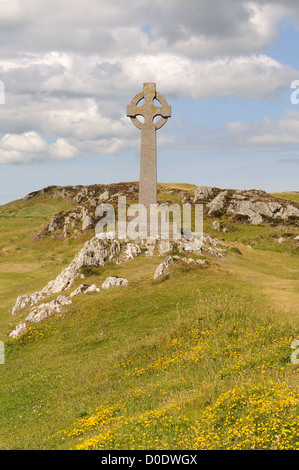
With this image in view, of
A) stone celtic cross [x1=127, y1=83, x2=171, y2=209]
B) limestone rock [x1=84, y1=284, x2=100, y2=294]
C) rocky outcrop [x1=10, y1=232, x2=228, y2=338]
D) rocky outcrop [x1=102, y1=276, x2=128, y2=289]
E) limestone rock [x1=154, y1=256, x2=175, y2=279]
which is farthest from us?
stone celtic cross [x1=127, y1=83, x2=171, y2=209]

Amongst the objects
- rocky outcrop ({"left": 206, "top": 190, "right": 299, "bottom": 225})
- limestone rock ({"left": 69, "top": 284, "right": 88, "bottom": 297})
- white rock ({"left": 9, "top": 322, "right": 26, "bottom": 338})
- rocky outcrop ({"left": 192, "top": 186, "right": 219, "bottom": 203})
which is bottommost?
white rock ({"left": 9, "top": 322, "right": 26, "bottom": 338})

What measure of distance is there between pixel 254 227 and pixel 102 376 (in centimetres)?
6908

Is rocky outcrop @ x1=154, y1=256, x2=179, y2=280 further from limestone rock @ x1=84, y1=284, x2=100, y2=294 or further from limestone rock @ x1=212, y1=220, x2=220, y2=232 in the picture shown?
limestone rock @ x1=212, y1=220, x2=220, y2=232

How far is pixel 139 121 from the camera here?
1761 inches

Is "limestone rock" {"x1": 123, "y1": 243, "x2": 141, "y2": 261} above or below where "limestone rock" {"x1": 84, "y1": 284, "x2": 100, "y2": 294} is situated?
above

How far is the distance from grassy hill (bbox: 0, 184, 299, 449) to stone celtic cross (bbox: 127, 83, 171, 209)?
9576mm

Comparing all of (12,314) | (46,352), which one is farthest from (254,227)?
(46,352)

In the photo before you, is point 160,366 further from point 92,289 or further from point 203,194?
point 203,194

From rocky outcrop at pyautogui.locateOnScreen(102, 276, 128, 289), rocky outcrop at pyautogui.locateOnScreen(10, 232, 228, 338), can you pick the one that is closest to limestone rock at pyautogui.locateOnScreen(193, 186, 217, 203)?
rocky outcrop at pyautogui.locateOnScreen(10, 232, 228, 338)

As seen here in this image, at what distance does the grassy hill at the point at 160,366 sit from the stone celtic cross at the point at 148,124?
9.58 meters

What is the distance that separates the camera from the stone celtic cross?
44469mm

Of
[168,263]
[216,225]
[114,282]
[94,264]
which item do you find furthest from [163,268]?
[216,225]

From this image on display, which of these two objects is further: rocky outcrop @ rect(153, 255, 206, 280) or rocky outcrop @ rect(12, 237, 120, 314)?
rocky outcrop @ rect(12, 237, 120, 314)

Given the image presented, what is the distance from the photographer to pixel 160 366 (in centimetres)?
2033
